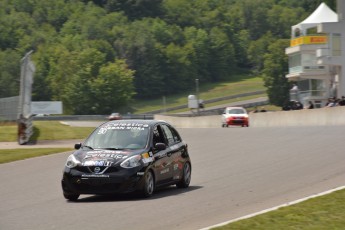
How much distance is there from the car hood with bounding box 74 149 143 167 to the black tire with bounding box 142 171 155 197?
1.43 feet

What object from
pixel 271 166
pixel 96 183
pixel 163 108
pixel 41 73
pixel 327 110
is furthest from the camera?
pixel 41 73

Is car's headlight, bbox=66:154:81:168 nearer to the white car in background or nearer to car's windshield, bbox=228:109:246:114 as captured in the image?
the white car in background

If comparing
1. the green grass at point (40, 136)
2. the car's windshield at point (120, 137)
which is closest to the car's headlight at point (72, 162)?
the car's windshield at point (120, 137)

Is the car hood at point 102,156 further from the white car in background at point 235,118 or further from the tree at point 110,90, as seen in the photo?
the tree at point 110,90

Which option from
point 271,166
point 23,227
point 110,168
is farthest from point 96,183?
point 271,166

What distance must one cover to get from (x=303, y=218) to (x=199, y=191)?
5.46 meters

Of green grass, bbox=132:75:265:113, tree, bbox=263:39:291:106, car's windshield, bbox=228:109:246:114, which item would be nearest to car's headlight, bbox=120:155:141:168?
car's windshield, bbox=228:109:246:114

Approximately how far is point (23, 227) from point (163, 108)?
167 metres

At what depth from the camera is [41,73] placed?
647 feet

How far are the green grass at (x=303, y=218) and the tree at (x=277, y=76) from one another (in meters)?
140

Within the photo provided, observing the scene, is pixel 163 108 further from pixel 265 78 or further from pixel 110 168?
pixel 110 168

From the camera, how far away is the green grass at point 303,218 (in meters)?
11.1

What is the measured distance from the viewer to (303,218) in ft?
38.1

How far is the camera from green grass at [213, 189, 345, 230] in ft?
36.6
